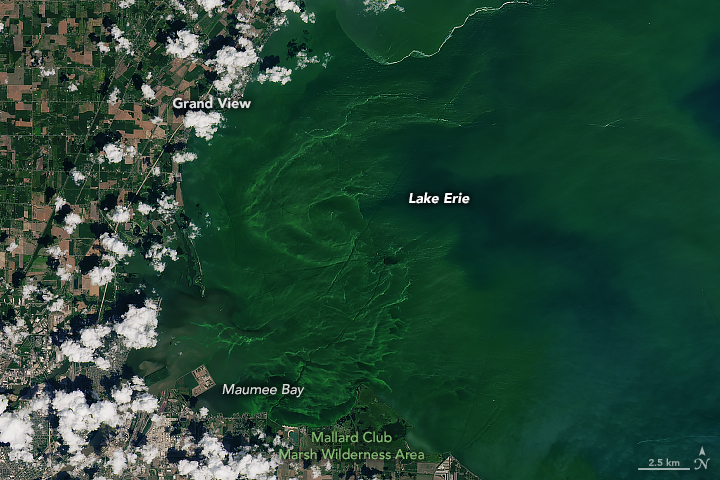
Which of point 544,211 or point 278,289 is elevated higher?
point 544,211

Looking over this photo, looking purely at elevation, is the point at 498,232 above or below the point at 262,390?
above

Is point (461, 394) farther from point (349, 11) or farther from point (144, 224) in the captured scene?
point (349, 11)

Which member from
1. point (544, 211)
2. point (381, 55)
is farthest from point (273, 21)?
point (544, 211)

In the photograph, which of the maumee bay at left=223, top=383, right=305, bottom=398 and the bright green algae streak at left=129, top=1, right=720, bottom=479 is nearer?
the bright green algae streak at left=129, top=1, right=720, bottom=479

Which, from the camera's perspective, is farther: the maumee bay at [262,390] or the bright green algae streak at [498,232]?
the maumee bay at [262,390]

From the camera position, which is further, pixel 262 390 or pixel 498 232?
pixel 262 390

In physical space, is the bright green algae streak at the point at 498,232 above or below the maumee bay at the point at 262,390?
above

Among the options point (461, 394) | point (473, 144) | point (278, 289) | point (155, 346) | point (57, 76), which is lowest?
point (461, 394)

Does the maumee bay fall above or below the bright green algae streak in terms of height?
below
